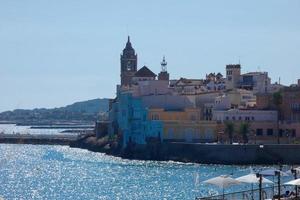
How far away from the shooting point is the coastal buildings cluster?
315 feet

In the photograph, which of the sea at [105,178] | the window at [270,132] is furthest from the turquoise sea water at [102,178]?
the window at [270,132]

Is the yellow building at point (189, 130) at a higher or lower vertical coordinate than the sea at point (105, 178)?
higher

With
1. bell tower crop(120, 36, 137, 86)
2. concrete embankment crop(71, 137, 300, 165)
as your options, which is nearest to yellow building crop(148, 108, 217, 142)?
concrete embankment crop(71, 137, 300, 165)

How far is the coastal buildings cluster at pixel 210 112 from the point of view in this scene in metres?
95.9

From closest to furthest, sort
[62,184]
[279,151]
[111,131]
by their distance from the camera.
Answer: [62,184] → [279,151] → [111,131]

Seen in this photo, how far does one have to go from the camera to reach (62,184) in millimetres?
70062

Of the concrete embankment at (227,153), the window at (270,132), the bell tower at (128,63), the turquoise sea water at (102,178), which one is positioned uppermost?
the bell tower at (128,63)

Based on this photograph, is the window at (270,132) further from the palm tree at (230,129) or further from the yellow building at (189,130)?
the palm tree at (230,129)

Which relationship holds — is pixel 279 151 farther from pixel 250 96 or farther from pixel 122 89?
pixel 122 89

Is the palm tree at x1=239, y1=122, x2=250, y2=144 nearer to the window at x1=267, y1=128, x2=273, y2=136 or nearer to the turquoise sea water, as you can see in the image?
the window at x1=267, y1=128, x2=273, y2=136

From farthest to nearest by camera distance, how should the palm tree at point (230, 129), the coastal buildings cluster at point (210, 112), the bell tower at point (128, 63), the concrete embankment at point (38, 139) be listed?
the concrete embankment at point (38, 139) < the bell tower at point (128, 63) < the coastal buildings cluster at point (210, 112) < the palm tree at point (230, 129)

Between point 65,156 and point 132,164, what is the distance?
694 inches

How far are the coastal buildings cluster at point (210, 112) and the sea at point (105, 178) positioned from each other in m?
4.34

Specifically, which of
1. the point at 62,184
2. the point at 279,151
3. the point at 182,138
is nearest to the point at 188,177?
the point at 62,184
